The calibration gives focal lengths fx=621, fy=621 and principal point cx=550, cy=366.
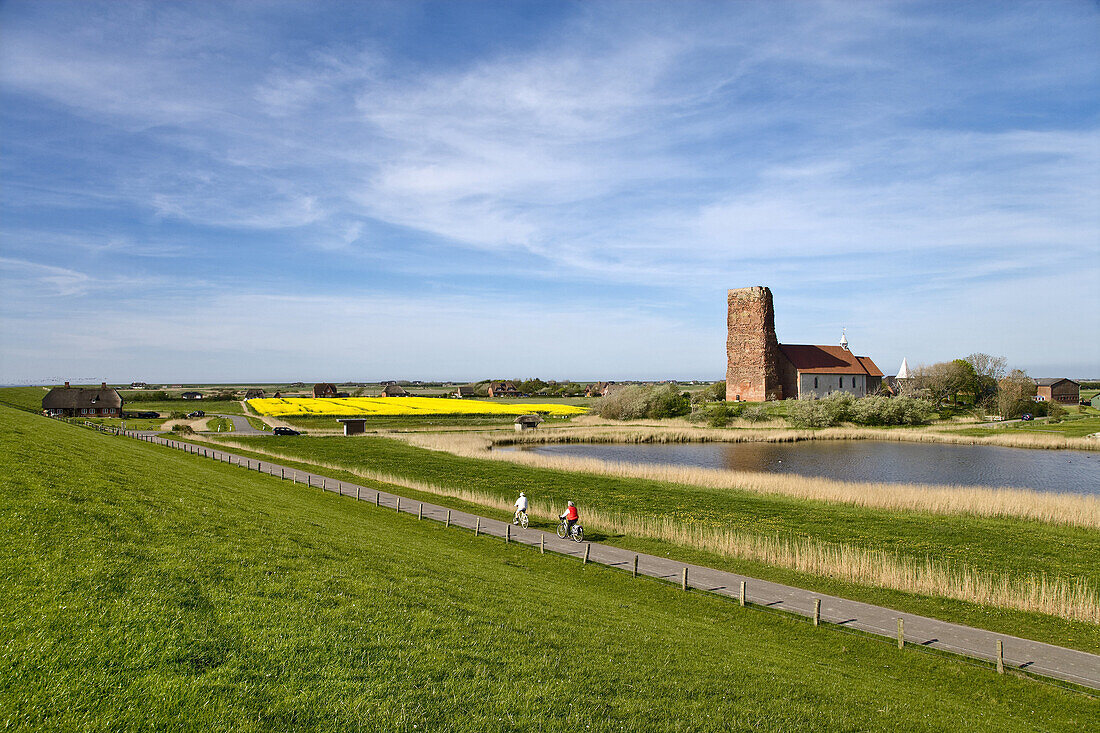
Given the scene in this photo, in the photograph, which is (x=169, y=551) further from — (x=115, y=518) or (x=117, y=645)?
(x=117, y=645)

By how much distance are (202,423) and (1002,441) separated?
8409 centimetres

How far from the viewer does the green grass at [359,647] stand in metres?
6.62

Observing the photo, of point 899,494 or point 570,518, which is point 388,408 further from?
point 899,494

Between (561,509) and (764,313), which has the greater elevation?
(764,313)

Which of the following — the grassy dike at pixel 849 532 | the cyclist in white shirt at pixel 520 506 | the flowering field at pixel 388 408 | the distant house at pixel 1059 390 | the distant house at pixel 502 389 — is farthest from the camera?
the distant house at pixel 502 389

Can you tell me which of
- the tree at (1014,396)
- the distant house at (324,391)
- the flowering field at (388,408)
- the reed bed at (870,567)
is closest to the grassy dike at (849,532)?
the reed bed at (870,567)

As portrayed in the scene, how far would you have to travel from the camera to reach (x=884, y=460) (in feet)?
152

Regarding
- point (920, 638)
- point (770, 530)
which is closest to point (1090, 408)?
point (770, 530)

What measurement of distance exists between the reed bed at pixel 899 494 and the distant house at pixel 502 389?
11099cm

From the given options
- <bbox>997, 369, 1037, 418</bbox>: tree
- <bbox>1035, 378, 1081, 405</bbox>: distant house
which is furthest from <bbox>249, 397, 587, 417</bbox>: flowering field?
<bbox>1035, 378, 1081, 405</bbox>: distant house

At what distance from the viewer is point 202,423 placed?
7575 centimetres

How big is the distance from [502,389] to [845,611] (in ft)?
466

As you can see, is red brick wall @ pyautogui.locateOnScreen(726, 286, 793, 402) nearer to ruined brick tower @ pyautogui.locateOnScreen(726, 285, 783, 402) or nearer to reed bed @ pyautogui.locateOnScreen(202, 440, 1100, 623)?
ruined brick tower @ pyautogui.locateOnScreen(726, 285, 783, 402)

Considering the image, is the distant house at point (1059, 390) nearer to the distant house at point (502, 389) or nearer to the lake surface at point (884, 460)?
the lake surface at point (884, 460)
